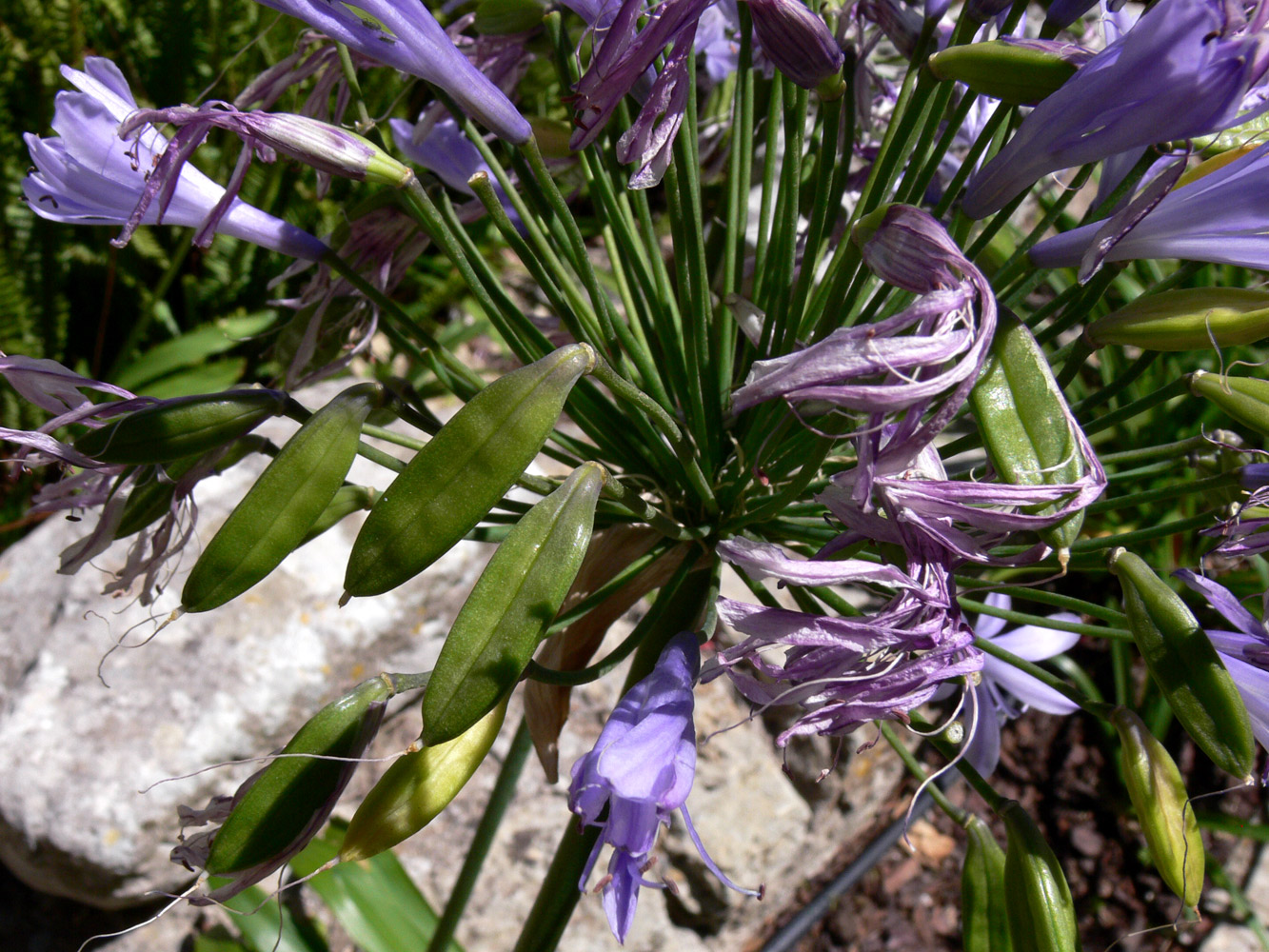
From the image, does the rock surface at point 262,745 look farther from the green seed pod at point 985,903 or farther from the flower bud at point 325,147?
the flower bud at point 325,147

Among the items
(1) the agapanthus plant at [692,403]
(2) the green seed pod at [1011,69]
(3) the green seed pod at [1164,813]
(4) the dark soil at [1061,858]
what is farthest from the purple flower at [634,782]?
(4) the dark soil at [1061,858]

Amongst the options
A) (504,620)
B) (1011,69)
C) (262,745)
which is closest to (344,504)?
(504,620)

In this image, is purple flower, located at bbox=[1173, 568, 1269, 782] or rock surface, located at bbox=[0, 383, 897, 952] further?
rock surface, located at bbox=[0, 383, 897, 952]

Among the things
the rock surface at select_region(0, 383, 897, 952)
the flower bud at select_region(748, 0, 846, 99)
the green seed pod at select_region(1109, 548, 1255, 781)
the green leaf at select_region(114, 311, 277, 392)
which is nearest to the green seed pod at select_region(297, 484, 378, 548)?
the flower bud at select_region(748, 0, 846, 99)

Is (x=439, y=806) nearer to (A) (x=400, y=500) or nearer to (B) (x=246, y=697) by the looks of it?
(A) (x=400, y=500)

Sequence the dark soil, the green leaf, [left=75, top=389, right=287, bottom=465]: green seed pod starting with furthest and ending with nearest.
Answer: the green leaf, the dark soil, [left=75, top=389, right=287, bottom=465]: green seed pod

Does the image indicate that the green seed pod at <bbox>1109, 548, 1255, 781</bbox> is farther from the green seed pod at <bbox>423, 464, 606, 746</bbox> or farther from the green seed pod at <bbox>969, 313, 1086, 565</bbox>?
the green seed pod at <bbox>423, 464, 606, 746</bbox>

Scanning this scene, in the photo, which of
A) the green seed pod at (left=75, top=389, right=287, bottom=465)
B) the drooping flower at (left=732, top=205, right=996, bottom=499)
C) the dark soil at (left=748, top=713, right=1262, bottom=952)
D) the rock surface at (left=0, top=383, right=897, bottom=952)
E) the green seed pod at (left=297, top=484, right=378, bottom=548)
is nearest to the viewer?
the drooping flower at (left=732, top=205, right=996, bottom=499)
